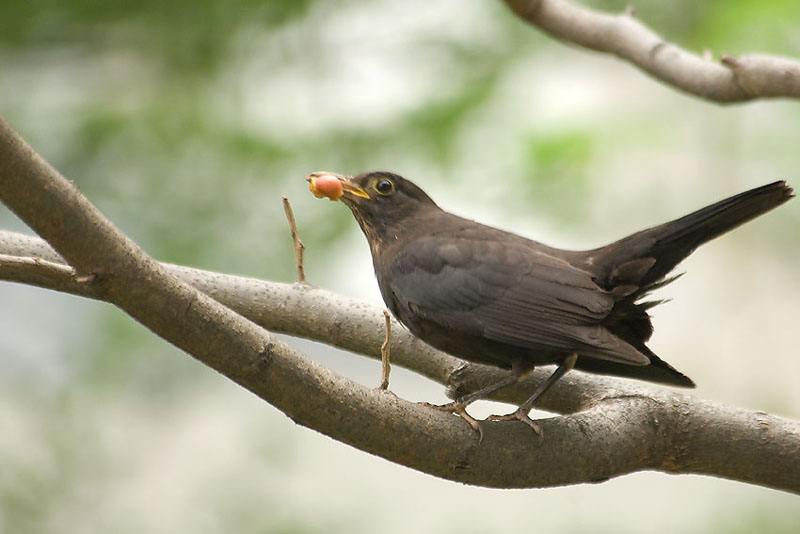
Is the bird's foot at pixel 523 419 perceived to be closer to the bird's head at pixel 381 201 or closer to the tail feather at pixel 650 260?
the tail feather at pixel 650 260

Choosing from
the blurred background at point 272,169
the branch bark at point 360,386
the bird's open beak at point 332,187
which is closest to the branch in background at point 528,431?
the branch bark at point 360,386

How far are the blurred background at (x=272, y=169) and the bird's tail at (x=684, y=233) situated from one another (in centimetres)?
265

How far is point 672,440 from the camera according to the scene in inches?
130

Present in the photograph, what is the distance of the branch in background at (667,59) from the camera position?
3404 millimetres

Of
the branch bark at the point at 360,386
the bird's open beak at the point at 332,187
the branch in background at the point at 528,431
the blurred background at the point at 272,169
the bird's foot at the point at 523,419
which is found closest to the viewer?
the branch bark at the point at 360,386

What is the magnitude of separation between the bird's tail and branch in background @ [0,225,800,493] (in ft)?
1.27

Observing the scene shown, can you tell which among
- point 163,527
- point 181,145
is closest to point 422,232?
point 181,145

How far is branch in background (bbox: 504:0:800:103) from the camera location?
11.2 feet

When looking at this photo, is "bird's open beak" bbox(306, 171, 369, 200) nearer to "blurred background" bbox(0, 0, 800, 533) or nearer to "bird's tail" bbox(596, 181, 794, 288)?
"bird's tail" bbox(596, 181, 794, 288)

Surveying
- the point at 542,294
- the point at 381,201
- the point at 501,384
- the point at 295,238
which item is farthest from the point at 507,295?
the point at 381,201

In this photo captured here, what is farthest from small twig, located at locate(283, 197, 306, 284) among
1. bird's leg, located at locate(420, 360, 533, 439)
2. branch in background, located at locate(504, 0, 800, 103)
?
branch in background, located at locate(504, 0, 800, 103)

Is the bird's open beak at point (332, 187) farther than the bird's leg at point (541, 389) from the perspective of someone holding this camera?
Yes

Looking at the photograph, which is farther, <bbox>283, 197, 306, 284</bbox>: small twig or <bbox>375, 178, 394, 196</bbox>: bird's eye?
<bbox>375, 178, 394, 196</bbox>: bird's eye

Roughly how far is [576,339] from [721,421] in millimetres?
511
